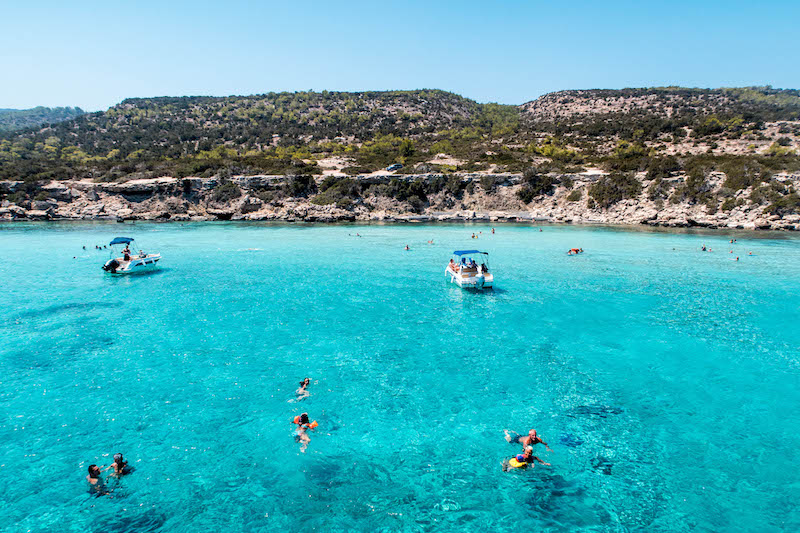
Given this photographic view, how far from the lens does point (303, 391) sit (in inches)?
591

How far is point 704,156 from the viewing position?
247 ft

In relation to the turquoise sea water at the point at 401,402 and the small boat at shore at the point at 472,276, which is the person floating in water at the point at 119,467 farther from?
the small boat at shore at the point at 472,276

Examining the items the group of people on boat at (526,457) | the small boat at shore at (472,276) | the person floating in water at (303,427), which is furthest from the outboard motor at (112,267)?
the group of people on boat at (526,457)

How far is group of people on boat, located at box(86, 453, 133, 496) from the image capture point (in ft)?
33.9

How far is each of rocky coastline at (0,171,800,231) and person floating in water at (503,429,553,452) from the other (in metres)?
63.6

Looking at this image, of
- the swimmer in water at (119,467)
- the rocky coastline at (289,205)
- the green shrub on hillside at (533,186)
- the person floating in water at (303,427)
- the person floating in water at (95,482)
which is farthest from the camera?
the green shrub on hillside at (533,186)

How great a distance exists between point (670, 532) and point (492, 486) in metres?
3.84

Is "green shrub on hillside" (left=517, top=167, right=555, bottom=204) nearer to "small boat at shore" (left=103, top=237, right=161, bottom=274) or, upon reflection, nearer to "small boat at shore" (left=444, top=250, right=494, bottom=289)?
"small boat at shore" (left=444, top=250, right=494, bottom=289)

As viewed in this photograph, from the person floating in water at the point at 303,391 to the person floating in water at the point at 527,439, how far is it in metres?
6.80

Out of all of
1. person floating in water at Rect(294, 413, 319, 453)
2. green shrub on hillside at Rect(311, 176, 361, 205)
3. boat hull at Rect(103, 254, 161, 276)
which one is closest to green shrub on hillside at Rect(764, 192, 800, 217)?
green shrub on hillside at Rect(311, 176, 361, 205)

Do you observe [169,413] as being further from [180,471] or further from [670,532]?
[670,532]

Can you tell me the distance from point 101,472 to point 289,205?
71.8 meters

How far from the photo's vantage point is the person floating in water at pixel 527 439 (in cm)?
1163

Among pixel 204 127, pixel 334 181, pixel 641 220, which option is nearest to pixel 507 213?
pixel 641 220
